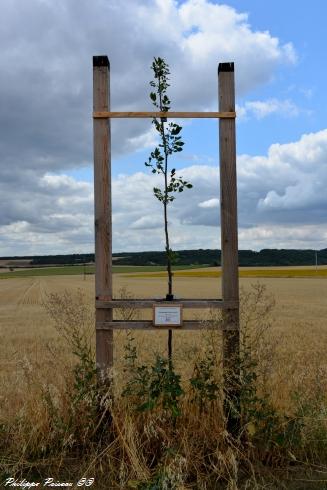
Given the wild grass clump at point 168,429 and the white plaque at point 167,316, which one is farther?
the white plaque at point 167,316

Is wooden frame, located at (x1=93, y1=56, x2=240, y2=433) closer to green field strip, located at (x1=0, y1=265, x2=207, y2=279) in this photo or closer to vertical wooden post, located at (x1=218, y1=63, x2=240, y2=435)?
vertical wooden post, located at (x1=218, y1=63, x2=240, y2=435)

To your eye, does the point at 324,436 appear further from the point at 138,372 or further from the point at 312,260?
the point at 312,260

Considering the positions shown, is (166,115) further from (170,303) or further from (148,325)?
(148,325)

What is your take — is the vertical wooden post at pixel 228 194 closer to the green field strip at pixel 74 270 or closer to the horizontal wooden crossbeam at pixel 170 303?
the horizontal wooden crossbeam at pixel 170 303

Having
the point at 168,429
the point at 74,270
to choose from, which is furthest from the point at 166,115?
the point at 74,270

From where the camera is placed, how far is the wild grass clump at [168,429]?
13.0 feet

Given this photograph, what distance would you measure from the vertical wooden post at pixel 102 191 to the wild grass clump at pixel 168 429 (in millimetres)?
315

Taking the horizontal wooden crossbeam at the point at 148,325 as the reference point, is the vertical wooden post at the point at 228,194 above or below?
above

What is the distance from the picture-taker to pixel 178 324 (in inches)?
182

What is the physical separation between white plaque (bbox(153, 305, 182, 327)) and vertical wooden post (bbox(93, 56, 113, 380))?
44cm

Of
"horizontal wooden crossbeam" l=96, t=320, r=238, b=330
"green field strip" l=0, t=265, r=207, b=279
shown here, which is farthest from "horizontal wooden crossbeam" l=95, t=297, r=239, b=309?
"green field strip" l=0, t=265, r=207, b=279
